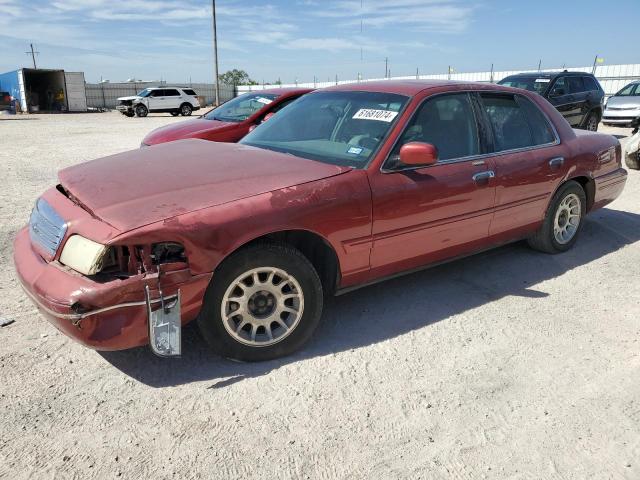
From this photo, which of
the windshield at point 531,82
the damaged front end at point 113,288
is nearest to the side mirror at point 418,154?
the damaged front end at point 113,288

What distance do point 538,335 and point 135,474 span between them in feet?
8.33

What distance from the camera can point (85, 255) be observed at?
2.58 meters

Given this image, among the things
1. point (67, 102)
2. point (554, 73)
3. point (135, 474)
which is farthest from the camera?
point (67, 102)

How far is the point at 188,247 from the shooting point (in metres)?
2.63

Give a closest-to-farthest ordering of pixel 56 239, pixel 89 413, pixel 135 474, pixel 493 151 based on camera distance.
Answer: pixel 135 474 → pixel 89 413 → pixel 56 239 → pixel 493 151

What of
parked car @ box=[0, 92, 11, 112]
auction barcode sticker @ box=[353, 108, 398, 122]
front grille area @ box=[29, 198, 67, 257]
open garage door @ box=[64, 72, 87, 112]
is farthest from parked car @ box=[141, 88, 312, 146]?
A: parked car @ box=[0, 92, 11, 112]

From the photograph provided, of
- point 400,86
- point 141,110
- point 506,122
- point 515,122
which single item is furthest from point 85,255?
point 141,110

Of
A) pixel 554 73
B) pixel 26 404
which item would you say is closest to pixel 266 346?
pixel 26 404

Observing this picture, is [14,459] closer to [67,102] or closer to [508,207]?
[508,207]

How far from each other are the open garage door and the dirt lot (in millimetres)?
35953

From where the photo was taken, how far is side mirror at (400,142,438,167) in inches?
128

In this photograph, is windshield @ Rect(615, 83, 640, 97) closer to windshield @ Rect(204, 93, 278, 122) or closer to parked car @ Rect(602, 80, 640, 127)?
parked car @ Rect(602, 80, 640, 127)

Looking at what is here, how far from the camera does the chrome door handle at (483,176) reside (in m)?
3.83

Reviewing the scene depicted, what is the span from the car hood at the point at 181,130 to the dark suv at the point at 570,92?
25.6ft
